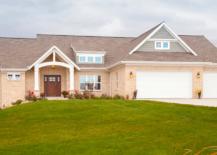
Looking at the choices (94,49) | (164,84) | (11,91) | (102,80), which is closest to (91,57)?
(94,49)

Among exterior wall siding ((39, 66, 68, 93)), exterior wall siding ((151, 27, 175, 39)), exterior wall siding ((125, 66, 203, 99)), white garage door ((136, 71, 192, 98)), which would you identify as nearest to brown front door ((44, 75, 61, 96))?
exterior wall siding ((39, 66, 68, 93))

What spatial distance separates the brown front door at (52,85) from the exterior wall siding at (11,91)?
2.83m

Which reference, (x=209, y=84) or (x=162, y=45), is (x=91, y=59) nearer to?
(x=162, y=45)

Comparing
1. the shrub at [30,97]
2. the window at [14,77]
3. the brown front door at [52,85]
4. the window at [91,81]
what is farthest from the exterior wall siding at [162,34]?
the window at [14,77]

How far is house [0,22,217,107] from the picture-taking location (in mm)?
20547

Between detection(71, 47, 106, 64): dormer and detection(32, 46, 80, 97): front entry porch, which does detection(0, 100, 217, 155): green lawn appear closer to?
detection(32, 46, 80, 97): front entry porch

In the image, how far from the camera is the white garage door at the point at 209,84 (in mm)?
22000

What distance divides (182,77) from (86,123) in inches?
515

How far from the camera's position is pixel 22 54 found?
25.2 meters

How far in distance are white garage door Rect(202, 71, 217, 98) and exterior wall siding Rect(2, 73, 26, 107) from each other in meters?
15.9

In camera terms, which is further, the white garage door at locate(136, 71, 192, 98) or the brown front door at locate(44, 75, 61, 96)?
the brown front door at locate(44, 75, 61, 96)

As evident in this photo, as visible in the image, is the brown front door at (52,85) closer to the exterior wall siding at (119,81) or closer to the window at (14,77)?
the window at (14,77)

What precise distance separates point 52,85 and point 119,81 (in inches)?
282

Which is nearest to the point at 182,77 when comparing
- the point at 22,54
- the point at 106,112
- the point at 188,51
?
the point at 188,51
